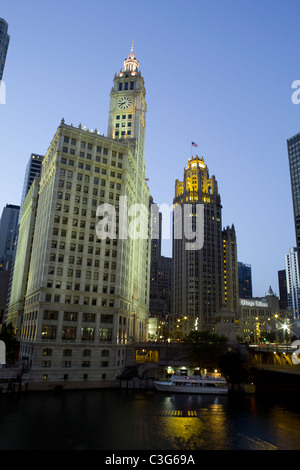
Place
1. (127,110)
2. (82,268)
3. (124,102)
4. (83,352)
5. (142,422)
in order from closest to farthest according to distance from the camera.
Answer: (142,422)
(83,352)
(82,268)
(127,110)
(124,102)

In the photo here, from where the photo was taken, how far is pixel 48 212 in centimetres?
9438

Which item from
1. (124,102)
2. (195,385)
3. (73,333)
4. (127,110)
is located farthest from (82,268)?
A: (124,102)

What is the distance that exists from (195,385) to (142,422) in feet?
112

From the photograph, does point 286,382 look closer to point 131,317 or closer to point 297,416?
point 297,416

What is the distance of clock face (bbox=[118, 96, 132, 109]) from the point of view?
435 ft

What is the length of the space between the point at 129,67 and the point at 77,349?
11795 cm

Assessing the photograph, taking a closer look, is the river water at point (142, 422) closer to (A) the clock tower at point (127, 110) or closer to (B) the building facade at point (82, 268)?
(B) the building facade at point (82, 268)

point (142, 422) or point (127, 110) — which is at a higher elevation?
point (127, 110)

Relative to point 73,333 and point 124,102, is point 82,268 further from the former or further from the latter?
point 124,102

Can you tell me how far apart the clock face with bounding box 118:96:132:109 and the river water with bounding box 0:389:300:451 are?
10154cm

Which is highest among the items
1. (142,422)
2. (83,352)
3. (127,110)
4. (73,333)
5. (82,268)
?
(127,110)

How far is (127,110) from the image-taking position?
5187 inches

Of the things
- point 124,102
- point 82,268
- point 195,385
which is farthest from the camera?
point 124,102
